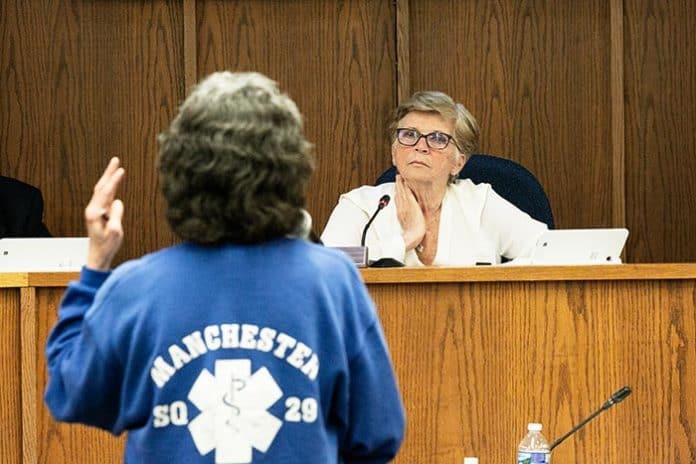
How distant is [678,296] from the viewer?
3.41 metres

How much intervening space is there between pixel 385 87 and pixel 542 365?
266 cm

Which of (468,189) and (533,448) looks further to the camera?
(468,189)

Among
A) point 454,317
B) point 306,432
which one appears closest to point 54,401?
point 306,432

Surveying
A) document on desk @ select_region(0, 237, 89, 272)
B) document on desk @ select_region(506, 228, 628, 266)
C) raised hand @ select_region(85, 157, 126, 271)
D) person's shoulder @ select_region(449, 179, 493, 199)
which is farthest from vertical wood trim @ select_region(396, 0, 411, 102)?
raised hand @ select_region(85, 157, 126, 271)

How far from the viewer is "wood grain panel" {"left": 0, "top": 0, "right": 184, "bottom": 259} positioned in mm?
5766

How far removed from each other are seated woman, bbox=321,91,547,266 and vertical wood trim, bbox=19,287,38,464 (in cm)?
120

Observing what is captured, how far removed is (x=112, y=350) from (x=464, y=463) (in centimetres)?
159

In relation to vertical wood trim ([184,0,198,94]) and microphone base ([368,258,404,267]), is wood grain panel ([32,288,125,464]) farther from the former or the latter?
vertical wood trim ([184,0,198,94])

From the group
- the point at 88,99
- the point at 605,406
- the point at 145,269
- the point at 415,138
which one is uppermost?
the point at 88,99

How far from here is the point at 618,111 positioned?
19.0ft

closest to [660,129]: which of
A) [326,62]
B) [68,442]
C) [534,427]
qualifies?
[326,62]

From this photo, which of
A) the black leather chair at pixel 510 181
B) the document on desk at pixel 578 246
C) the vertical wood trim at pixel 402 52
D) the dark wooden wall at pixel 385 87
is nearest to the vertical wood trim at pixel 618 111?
the dark wooden wall at pixel 385 87

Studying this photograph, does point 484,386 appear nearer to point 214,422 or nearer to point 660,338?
point 660,338

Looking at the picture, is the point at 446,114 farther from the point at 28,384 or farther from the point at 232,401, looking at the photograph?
the point at 232,401
